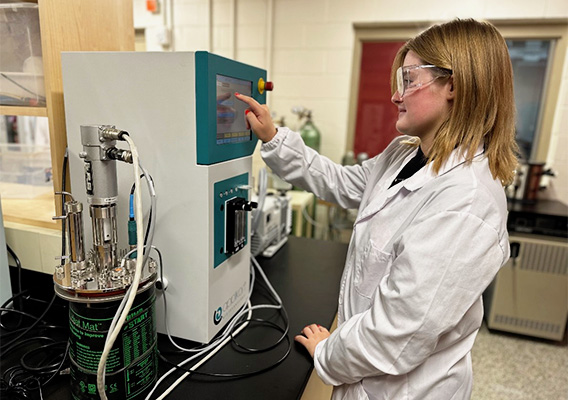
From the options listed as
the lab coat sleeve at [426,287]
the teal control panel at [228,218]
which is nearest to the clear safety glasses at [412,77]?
the lab coat sleeve at [426,287]

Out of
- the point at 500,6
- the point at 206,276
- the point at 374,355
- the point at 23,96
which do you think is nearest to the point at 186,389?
the point at 206,276

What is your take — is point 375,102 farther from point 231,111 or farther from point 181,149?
point 181,149

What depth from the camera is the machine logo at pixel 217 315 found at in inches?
34.8

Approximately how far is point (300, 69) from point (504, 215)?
2.45 meters

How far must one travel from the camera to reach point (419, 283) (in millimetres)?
646

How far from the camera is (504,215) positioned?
0.71 m

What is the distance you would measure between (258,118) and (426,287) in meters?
0.60

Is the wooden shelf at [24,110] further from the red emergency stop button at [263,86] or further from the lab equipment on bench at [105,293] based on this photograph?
the red emergency stop button at [263,86]

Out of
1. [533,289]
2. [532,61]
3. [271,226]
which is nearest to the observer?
[271,226]

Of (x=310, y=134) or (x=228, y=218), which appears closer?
(x=228, y=218)

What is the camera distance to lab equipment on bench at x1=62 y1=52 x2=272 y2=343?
2.52ft

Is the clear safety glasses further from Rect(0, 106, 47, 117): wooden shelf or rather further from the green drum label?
Rect(0, 106, 47, 117): wooden shelf

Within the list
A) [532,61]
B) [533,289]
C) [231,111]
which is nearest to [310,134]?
[532,61]

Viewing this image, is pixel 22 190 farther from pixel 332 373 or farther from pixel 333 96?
pixel 333 96
